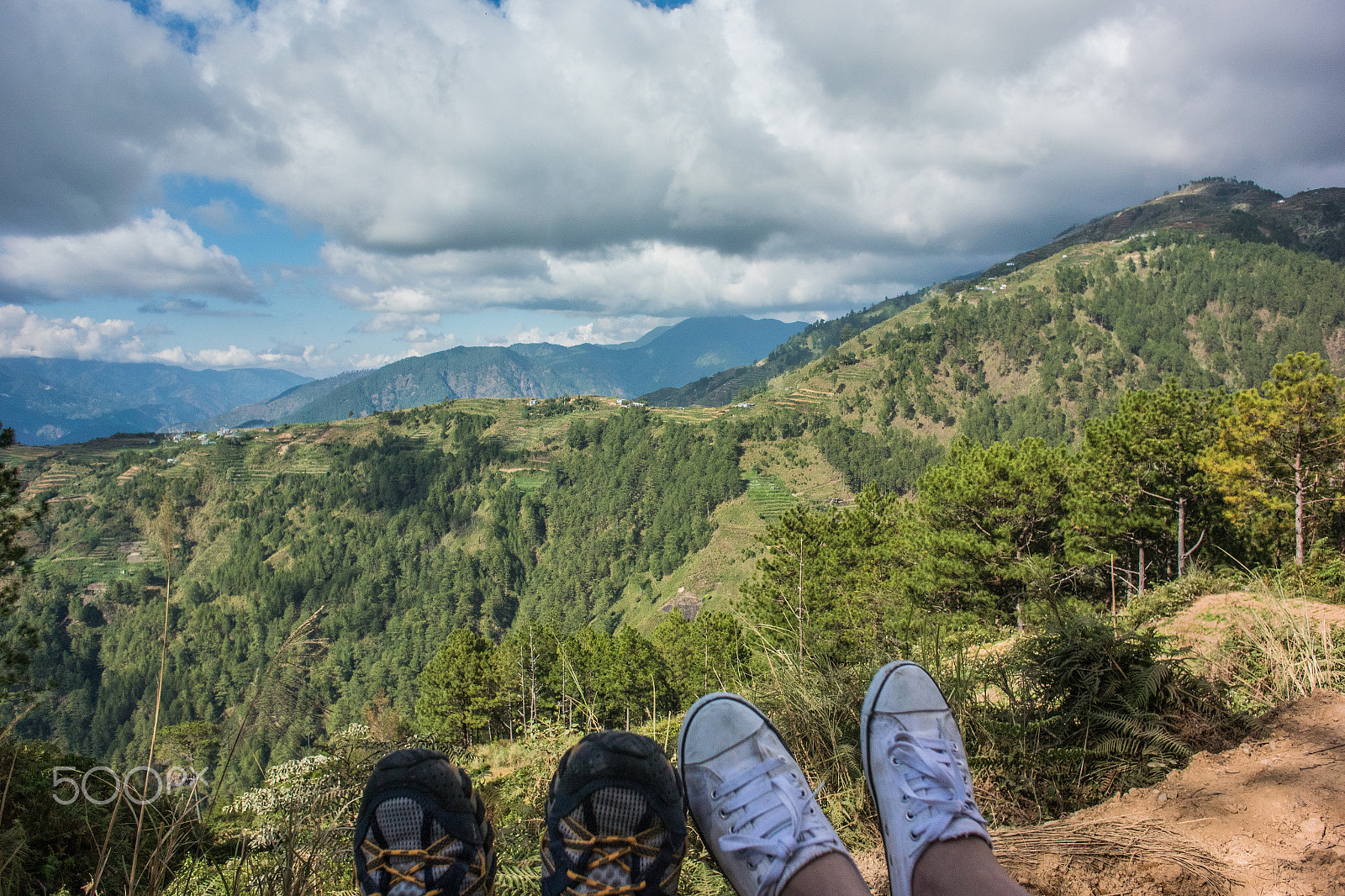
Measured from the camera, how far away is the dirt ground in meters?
1.69

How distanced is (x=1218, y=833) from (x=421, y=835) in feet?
7.89

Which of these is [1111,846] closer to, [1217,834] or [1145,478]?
[1217,834]

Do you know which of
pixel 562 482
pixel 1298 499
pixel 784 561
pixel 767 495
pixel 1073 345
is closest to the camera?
pixel 1298 499

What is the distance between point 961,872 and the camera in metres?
1.87

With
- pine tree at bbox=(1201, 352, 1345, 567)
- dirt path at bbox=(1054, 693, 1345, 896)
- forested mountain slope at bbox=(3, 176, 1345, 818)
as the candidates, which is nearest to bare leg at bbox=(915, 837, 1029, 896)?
dirt path at bbox=(1054, 693, 1345, 896)

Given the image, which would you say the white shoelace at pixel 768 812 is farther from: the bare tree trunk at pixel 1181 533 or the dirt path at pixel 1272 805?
the bare tree trunk at pixel 1181 533

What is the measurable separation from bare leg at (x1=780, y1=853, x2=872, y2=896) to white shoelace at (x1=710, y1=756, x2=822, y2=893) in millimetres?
53

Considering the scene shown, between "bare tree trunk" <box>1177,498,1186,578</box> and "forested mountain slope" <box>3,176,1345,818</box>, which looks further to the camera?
"forested mountain slope" <box>3,176,1345,818</box>

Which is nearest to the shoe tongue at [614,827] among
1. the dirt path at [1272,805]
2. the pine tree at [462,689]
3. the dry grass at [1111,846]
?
the dry grass at [1111,846]

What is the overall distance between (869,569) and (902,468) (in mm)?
100447

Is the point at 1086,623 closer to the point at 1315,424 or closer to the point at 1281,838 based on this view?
the point at 1281,838

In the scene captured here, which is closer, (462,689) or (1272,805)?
(1272,805)

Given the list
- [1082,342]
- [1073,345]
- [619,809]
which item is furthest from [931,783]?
[1082,342]

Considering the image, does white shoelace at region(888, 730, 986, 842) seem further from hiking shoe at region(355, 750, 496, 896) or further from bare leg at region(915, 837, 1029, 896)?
hiking shoe at region(355, 750, 496, 896)
